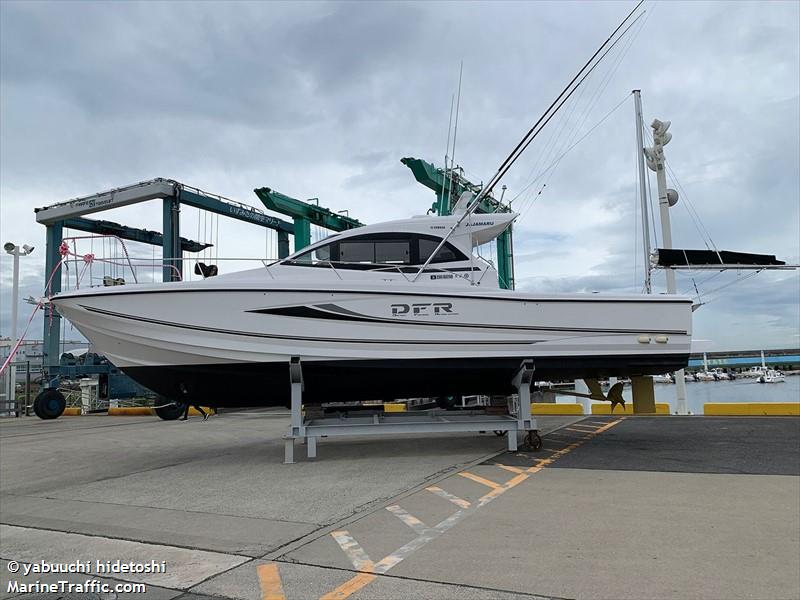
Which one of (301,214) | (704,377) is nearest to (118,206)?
(301,214)

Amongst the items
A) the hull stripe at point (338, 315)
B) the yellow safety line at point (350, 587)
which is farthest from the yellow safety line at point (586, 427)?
the yellow safety line at point (350, 587)

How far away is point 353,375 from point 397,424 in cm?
91

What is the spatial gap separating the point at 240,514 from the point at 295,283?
332 cm

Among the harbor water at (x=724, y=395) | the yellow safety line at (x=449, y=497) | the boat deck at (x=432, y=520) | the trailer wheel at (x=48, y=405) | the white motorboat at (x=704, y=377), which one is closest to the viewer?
the boat deck at (x=432, y=520)

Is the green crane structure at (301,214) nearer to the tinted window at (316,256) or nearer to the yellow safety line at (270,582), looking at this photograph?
the tinted window at (316,256)

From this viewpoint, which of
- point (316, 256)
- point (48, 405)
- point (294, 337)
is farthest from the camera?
point (48, 405)

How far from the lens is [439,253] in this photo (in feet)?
25.8

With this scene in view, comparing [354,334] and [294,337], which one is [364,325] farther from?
[294,337]

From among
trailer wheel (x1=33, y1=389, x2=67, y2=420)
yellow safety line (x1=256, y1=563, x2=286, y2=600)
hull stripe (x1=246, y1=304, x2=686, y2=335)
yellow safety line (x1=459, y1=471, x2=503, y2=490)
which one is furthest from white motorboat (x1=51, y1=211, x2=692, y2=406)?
trailer wheel (x1=33, y1=389, x2=67, y2=420)

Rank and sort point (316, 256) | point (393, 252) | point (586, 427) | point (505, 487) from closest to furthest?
point (505, 487), point (316, 256), point (393, 252), point (586, 427)

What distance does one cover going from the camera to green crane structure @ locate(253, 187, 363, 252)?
1869 centimetres

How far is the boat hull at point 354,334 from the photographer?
7.15m

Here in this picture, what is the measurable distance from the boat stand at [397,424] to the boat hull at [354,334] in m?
0.24

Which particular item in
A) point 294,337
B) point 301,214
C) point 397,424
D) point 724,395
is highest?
point 301,214
